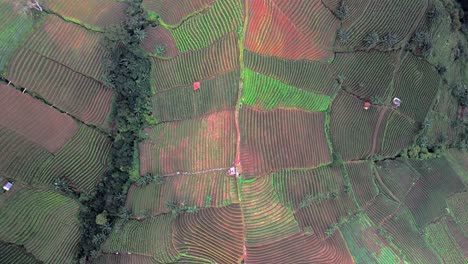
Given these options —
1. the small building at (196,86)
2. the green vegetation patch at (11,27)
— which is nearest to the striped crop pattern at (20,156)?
the green vegetation patch at (11,27)

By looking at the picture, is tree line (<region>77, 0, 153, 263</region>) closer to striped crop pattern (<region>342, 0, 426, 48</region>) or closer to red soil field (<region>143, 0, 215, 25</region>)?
red soil field (<region>143, 0, 215, 25</region>)

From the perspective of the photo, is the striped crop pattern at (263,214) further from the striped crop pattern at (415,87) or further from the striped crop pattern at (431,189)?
the striped crop pattern at (415,87)

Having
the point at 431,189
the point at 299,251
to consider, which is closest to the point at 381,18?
the point at 431,189

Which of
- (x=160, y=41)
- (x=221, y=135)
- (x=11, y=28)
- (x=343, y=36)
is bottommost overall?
(x=221, y=135)

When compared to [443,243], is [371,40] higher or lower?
higher

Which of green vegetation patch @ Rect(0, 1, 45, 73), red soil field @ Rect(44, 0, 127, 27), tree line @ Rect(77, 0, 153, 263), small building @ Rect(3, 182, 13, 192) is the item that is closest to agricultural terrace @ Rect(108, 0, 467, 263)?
tree line @ Rect(77, 0, 153, 263)

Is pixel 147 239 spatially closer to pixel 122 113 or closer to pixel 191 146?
pixel 191 146

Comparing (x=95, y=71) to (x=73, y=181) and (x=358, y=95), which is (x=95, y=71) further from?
(x=358, y=95)
